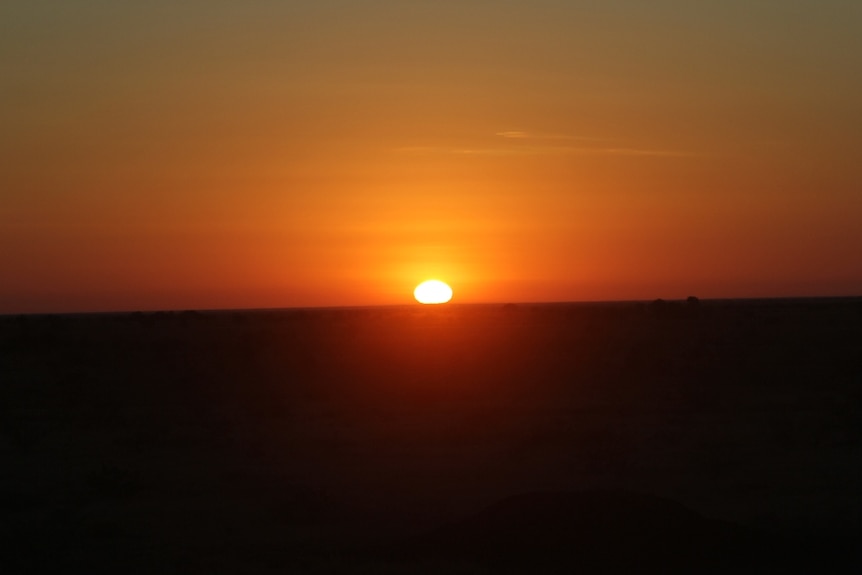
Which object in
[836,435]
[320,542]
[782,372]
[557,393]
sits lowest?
[320,542]

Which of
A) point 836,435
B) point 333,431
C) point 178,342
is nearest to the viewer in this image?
point 836,435

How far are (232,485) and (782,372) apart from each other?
79.8 ft

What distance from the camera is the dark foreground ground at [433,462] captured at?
12875mm

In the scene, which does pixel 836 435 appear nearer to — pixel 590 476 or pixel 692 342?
pixel 590 476

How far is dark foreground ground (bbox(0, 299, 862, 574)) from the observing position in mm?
12875

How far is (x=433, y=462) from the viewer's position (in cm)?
2084

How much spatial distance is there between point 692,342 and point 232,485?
35.6 m

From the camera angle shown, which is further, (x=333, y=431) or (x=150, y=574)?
(x=333, y=431)

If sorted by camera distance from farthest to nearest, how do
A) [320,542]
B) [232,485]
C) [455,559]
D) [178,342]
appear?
[178,342], [232,485], [320,542], [455,559]

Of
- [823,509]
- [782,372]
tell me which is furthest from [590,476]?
[782,372]

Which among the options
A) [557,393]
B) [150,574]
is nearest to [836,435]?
[557,393]

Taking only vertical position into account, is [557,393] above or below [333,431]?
above

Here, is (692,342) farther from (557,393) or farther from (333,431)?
(333,431)

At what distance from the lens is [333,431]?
25.2 metres
